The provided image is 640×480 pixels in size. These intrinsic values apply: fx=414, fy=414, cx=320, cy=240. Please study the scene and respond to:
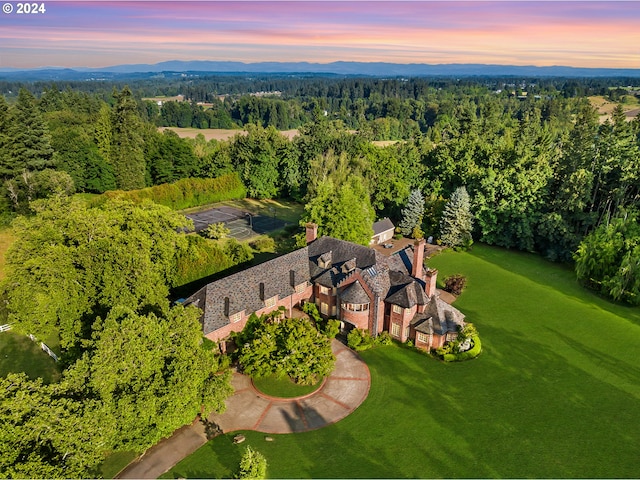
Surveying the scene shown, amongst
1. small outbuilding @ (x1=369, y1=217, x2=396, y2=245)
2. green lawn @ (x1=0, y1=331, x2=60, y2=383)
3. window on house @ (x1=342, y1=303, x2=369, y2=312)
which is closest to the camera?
green lawn @ (x1=0, y1=331, x2=60, y2=383)

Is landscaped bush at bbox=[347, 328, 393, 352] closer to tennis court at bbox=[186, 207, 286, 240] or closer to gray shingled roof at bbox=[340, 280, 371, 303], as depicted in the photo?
gray shingled roof at bbox=[340, 280, 371, 303]

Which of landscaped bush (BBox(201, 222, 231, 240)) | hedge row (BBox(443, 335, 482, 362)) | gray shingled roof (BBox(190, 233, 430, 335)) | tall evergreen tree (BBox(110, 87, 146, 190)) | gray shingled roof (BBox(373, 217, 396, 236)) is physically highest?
tall evergreen tree (BBox(110, 87, 146, 190))

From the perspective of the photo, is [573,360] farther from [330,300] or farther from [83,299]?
[83,299]

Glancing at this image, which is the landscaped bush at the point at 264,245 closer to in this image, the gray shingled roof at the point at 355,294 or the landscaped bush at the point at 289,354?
the gray shingled roof at the point at 355,294

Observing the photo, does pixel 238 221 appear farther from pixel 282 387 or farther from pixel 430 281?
pixel 282 387

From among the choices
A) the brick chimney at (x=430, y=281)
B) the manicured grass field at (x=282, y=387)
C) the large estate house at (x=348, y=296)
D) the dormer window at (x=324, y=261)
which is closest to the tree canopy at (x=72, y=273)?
the large estate house at (x=348, y=296)

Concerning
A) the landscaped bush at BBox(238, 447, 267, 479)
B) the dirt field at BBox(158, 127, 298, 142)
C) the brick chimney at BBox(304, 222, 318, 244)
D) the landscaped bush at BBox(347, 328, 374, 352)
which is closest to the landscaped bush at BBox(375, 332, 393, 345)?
the landscaped bush at BBox(347, 328, 374, 352)

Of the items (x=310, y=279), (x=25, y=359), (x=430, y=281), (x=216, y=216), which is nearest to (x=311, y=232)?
(x=310, y=279)
